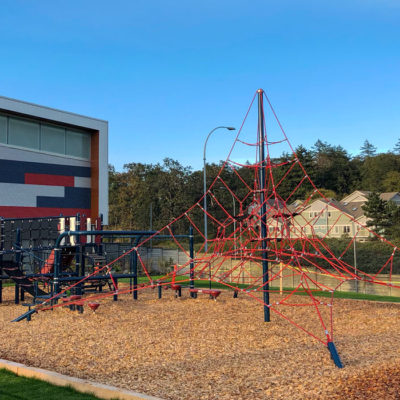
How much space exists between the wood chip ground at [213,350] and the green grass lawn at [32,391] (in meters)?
0.52

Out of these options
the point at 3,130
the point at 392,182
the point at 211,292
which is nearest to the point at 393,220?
the point at 392,182

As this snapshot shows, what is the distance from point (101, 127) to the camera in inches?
1156

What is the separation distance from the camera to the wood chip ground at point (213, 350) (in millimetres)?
5883

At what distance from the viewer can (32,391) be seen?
19.2 feet

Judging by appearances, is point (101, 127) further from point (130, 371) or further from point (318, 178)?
point (318, 178)

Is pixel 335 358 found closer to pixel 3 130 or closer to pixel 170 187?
pixel 3 130

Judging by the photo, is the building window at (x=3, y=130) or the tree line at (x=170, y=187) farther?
the tree line at (x=170, y=187)

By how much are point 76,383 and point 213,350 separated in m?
2.63

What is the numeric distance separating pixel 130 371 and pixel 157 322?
403cm

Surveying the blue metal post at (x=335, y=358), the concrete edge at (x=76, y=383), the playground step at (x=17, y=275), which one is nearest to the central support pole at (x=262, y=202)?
the blue metal post at (x=335, y=358)

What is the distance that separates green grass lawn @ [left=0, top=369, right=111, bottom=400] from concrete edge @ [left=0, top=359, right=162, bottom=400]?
7cm

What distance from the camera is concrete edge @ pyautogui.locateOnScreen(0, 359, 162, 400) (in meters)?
5.49

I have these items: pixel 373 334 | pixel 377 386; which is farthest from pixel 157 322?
pixel 377 386

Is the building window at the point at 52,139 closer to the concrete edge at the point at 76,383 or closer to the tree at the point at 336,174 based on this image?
the concrete edge at the point at 76,383
